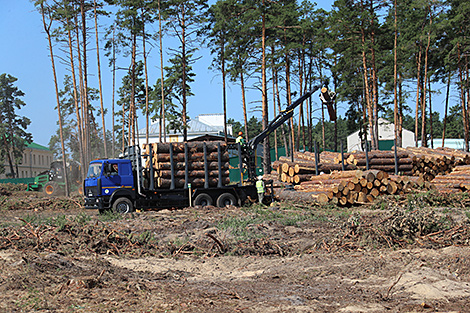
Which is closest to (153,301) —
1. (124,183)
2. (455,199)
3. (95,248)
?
(95,248)

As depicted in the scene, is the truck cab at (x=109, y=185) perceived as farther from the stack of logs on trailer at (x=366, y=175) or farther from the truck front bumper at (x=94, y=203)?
the stack of logs on trailer at (x=366, y=175)

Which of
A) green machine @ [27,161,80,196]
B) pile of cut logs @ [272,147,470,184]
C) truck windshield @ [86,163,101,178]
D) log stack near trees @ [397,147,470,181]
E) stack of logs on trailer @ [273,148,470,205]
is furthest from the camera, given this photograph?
green machine @ [27,161,80,196]

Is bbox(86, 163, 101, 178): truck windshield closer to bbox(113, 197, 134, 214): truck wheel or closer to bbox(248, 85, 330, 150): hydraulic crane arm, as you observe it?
bbox(113, 197, 134, 214): truck wheel

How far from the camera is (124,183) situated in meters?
18.4

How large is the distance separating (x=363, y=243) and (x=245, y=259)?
8.60 ft

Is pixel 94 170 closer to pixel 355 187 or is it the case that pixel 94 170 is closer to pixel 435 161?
pixel 355 187

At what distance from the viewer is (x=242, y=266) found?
32.4ft

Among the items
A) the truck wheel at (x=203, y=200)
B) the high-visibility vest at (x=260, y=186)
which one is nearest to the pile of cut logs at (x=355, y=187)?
the high-visibility vest at (x=260, y=186)

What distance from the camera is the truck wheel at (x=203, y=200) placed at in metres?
19.2

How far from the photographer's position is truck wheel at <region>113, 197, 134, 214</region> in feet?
59.8

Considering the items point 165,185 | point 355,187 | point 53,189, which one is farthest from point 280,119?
point 53,189

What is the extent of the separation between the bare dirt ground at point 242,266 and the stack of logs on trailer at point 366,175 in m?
5.93

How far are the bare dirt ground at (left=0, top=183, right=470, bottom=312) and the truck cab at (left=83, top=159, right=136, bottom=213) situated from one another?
4389 millimetres

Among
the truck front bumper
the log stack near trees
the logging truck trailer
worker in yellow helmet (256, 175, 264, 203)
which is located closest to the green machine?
the logging truck trailer
